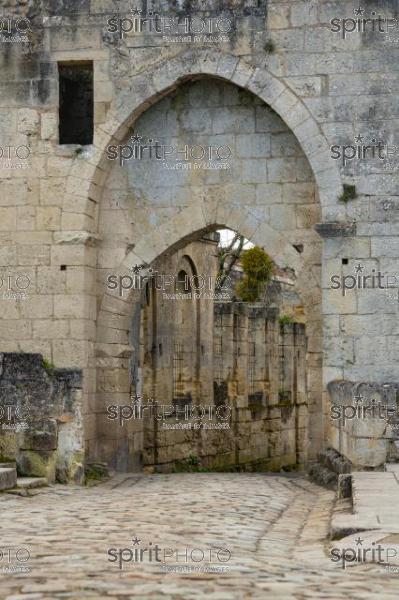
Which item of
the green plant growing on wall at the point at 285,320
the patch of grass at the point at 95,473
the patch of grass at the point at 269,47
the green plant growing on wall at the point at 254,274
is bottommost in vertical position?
the patch of grass at the point at 95,473

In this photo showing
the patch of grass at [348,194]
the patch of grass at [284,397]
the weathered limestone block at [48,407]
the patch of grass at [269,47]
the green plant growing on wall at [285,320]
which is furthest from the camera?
the green plant growing on wall at [285,320]

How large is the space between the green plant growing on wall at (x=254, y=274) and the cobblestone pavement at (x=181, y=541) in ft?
36.5

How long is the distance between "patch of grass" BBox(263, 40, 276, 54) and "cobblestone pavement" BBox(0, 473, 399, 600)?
4.91 m

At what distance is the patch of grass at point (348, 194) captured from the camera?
13055 mm

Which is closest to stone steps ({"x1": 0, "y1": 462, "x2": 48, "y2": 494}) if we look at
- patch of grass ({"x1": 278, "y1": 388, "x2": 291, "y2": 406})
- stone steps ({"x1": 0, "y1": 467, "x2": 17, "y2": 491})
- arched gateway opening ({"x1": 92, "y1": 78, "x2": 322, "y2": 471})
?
stone steps ({"x1": 0, "y1": 467, "x2": 17, "y2": 491})

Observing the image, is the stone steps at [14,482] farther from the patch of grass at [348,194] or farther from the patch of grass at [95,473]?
the patch of grass at [348,194]

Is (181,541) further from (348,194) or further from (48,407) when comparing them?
(348,194)

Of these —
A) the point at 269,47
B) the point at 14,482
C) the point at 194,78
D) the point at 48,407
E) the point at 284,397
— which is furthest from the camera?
the point at 284,397

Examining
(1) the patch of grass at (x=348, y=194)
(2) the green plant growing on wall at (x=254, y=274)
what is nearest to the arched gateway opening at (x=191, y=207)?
(1) the patch of grass at (x=348, y=194)

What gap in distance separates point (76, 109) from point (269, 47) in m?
2.71

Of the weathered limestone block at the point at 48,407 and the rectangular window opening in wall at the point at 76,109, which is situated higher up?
the rectangular window opening in wall at the point at 76,109

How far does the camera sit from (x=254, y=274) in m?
24.2

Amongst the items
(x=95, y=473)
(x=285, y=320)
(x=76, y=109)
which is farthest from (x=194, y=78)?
(x=285, y=320)

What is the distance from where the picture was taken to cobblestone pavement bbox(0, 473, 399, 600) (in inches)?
227
